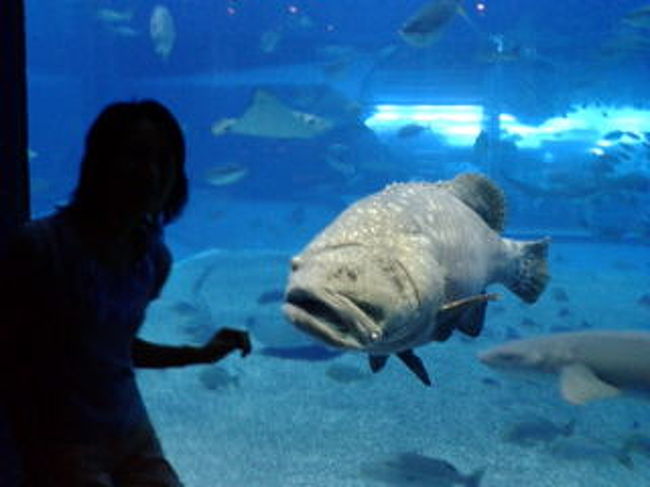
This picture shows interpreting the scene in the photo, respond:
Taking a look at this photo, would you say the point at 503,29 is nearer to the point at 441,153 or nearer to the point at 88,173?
the point at 441,153

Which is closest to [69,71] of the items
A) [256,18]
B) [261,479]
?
[256,18]

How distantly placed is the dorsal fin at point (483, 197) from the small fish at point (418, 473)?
3.23 meters

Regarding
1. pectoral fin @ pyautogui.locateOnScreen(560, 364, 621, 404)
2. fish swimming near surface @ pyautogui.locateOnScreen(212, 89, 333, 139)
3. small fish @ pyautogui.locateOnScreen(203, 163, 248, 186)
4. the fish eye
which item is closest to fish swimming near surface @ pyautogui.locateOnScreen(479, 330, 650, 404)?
pectoral fin @ pyautogui.locateOnScreen(560, 364, 621, 404)

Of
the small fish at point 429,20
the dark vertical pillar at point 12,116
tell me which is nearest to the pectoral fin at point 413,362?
the dark vertical pillar at point 12,116

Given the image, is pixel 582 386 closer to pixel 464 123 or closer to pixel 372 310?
pixel 372 310

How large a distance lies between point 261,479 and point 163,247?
156 inches

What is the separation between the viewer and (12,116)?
194cm

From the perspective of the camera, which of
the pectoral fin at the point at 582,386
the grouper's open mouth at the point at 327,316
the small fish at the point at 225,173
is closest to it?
the grouper's open mouth at the point at 327,316

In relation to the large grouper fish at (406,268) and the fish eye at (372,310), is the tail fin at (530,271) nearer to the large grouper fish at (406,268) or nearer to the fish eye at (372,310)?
the large grouper fish at (406,268)

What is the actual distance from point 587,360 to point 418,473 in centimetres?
150

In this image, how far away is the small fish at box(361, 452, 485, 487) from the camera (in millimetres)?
5160

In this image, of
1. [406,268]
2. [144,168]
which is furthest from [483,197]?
[144,168]

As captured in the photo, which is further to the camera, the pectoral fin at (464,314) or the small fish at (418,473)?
the small fish at (418,473)

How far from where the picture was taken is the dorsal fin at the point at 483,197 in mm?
2326
